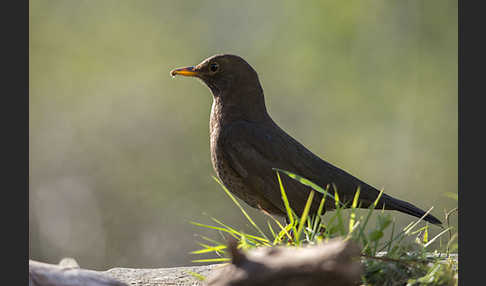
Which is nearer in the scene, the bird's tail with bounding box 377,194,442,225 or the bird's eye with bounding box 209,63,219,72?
the bird's tail with bounding box 377,194,442,225

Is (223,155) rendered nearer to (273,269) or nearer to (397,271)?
(397,271)

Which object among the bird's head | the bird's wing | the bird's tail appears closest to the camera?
the bird's tail

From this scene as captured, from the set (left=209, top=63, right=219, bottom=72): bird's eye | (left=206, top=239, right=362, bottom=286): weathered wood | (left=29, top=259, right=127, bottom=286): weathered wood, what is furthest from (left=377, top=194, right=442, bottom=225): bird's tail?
(left=29, top=259, right=127, bottom=286): weathered wood

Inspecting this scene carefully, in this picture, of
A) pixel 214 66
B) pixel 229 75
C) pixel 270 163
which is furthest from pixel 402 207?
pixel 214 66

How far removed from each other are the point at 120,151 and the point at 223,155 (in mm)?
7483

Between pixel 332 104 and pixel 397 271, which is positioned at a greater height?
pixel 332 104

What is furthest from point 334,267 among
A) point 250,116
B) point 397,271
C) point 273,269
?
point 250,116

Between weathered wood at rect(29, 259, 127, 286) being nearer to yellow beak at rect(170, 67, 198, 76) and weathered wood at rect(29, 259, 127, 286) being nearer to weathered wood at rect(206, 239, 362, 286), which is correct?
weathered wood at rect(206, 239, 362, 286)

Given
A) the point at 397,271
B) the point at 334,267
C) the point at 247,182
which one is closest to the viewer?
the point at 334,267

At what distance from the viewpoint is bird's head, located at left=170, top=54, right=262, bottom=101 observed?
16.2ft

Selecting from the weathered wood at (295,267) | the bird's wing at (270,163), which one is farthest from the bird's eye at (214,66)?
the weathered wood at (295,267)

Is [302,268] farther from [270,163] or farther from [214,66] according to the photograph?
[214,66]

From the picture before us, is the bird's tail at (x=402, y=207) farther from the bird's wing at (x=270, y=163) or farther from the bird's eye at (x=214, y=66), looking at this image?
the bird's eye at (x=214, y=66)

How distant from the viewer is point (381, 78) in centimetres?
1287
